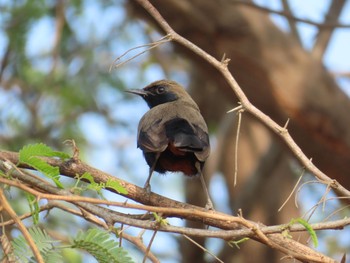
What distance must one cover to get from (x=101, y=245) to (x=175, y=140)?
1.46 m

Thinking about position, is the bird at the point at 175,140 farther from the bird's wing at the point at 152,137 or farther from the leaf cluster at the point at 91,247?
the leaf cluster at the point at 91,247

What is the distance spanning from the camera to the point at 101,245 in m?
2.98

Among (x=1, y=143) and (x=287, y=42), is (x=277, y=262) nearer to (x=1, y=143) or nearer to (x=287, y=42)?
Result: (x=287, y=42)

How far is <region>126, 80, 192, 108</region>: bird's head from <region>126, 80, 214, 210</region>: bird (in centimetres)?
39

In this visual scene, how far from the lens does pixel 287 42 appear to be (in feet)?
28.2

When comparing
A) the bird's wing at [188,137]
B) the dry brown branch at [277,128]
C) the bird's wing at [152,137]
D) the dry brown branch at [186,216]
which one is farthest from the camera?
the bird's wing at [152,137]

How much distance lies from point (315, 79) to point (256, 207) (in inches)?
86.1

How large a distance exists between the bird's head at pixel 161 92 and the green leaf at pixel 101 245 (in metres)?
2.76

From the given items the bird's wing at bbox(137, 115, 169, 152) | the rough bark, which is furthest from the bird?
the rough bark

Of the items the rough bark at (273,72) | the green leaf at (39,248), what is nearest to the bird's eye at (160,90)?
the rough bark at (273,72)

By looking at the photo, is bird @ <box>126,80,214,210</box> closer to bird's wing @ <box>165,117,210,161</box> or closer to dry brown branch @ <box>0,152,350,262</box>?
bird's wing @ <box>165,117,210,161</box>

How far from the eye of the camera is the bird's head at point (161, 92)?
5754mm

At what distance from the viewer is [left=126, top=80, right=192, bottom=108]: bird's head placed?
5.75 metres

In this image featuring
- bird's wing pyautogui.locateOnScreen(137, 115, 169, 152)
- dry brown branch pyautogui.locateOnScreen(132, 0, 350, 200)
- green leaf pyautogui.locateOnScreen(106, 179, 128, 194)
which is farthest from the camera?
bird's wing pyautogui.locateOnScreen(137, 115, 169, 152)
